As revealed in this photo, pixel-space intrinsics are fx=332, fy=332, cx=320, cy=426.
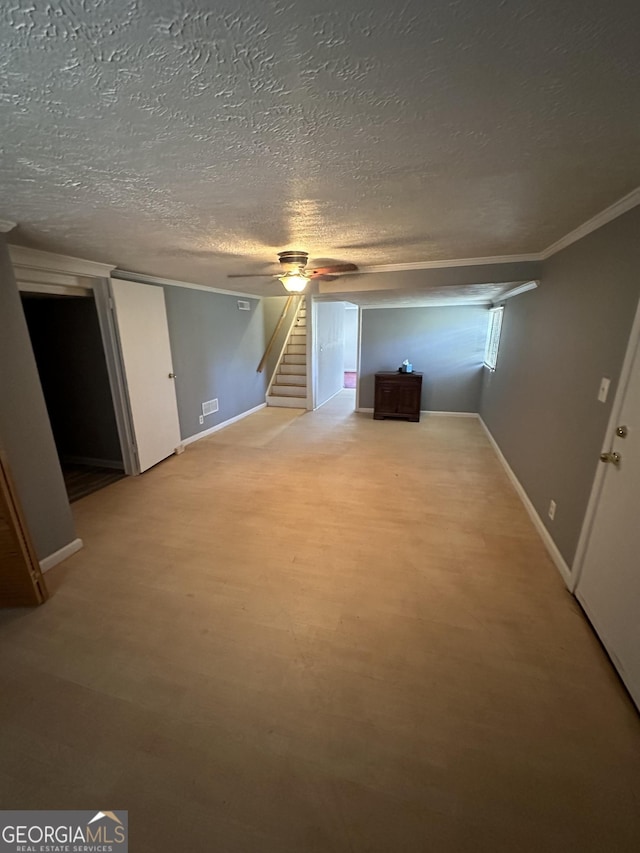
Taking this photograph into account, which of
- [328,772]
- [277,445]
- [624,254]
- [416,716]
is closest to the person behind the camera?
[328,772]

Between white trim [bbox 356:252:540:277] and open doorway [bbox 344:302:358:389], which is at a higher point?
white trim [bbox 356:252:540:277]

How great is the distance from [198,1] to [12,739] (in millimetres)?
2282

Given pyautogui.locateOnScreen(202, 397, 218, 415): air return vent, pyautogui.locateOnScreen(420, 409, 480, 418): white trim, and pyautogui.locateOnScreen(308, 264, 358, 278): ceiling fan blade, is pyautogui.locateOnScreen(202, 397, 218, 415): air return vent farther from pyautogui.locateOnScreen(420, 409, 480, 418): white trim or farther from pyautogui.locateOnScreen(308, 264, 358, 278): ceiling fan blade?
pyautogui.locateOnScreen(420, 409, 480, 418): white trim

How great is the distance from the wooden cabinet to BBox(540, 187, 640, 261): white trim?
2.83 metres

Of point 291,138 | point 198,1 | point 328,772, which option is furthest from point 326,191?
point 328,772

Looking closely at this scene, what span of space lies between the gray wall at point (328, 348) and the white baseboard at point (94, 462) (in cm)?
344

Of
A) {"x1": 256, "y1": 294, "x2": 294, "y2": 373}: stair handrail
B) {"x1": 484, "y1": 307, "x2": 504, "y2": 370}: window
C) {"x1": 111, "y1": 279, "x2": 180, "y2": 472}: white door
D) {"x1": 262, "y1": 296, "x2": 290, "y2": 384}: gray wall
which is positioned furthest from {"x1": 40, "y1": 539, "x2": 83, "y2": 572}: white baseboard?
{"x1": 484, "y1": 307, "x2": 504, "y2": 370}: window

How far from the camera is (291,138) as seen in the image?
1032 millimetres

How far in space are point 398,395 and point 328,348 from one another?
1900 mm

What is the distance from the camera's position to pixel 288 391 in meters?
6.49

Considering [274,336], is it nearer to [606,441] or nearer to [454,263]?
[454,263]

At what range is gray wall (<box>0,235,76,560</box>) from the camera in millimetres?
1874

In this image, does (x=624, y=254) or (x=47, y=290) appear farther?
(x=47, y=290)

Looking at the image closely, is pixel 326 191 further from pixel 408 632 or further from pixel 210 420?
pixel 210 420
